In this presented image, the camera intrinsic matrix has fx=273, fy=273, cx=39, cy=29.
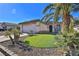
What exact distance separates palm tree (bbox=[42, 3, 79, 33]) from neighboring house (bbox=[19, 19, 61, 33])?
0.35 feet

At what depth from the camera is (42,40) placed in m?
4.72

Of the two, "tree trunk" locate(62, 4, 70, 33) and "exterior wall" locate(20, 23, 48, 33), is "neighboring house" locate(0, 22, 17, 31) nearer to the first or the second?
"exterior wall" locate(20, 23, 48, 33)

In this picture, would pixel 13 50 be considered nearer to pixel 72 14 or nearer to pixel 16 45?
pixel 16 45

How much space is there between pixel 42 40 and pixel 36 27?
255mm

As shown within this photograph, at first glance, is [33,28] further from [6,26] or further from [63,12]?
[63,12]

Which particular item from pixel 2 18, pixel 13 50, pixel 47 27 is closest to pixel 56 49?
pixel 47 27

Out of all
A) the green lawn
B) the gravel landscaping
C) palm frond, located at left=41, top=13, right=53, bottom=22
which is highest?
palm frond, located at left=41, top=13, right=53, bottom=22

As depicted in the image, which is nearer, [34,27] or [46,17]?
[46,17]

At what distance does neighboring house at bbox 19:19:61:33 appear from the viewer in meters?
4.72

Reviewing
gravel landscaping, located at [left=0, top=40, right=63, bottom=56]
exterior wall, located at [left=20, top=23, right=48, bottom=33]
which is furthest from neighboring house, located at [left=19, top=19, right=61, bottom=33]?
gravel landscaping, located at [left=0, top=40, right=63, bottom=56]

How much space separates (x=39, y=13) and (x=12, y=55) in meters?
0.85

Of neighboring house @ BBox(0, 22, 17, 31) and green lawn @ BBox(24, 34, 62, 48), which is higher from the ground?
neighboring house @ BBox(0, 22, 17, 31)

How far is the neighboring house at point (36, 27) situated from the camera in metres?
4.72

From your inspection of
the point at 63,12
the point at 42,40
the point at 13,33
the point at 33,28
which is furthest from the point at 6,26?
the point at 63,12
